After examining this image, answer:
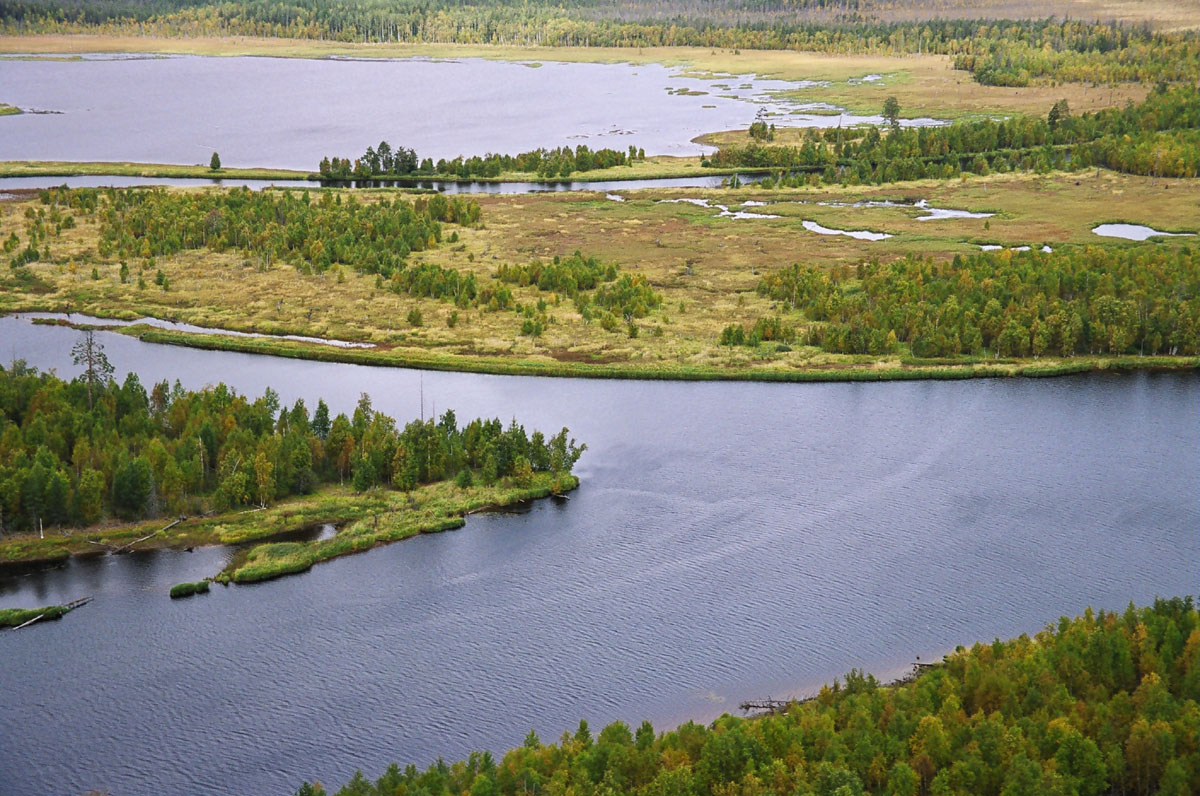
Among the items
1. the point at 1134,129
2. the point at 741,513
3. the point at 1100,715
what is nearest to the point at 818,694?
the point at 1100,715

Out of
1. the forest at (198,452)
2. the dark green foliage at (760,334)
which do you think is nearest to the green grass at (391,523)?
the forest at (198,452)

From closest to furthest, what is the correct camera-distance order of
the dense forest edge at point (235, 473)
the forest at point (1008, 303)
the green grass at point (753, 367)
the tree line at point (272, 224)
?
the dense forest edge at point (235, 473) → the green grass at point (753, 367) → the forest at point (1008, 303) → the tree line at point (272, 224)

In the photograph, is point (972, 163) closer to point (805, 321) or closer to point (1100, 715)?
point (805, 321)

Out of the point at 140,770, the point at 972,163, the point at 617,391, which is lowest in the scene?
the point at 140,770

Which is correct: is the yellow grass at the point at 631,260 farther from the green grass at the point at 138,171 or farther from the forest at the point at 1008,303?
the green grass at the point at 138,171

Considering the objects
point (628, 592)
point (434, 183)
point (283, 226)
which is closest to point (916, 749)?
point (628, 592)

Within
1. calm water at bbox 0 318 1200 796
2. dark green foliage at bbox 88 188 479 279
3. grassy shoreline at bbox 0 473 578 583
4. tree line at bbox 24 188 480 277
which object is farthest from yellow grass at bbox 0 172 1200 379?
grassy shoreline at bbox 0 473 578 583
